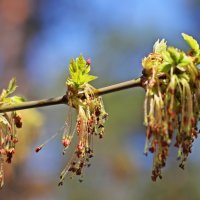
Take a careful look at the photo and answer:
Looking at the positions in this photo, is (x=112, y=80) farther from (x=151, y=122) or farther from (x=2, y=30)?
(x=151, y=122)

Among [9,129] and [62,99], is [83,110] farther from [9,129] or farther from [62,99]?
[9,129]

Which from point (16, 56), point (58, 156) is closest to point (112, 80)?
point (58, 156)

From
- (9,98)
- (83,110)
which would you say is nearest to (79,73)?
(83,110)

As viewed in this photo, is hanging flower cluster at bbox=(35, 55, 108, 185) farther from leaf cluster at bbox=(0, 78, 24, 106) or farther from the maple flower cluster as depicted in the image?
leaf cluster at bbox=(0, 78, 24, 106)

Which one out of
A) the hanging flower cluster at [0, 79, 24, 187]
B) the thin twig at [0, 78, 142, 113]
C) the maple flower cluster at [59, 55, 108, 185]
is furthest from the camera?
the hanging flower cluster at [0, 79, 24, 187]

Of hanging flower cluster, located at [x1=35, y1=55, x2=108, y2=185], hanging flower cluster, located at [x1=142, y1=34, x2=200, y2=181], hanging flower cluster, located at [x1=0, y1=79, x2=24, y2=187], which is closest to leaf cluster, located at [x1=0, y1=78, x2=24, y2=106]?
hanging flower cluster, located at [x1=0, y1=79, x2=24, y2=187]
